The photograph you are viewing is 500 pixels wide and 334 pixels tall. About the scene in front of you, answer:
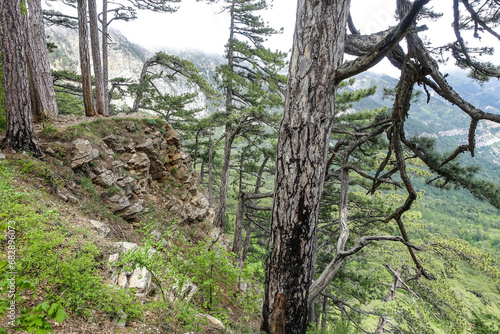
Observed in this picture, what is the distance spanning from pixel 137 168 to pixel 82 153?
5.56ft

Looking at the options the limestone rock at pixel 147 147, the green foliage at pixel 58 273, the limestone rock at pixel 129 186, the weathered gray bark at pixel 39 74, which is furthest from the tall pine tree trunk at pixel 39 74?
the green foliage at pixel 58 273

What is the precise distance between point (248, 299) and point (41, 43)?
905cm

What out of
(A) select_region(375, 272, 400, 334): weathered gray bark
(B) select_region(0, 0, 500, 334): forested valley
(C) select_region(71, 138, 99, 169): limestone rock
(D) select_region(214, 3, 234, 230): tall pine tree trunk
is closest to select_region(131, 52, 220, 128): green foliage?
(B) select_region(0, 0, 500, 334): forested valley

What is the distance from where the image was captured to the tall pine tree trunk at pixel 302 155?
6.29ft

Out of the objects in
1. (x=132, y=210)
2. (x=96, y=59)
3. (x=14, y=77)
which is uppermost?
(x=96, y=59)

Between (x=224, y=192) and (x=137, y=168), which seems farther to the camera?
(x=224, y=192)

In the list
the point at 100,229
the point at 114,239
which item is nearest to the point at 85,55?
the point at 100,229

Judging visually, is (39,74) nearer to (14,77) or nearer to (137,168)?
(14,77)

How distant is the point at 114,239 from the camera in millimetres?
5031

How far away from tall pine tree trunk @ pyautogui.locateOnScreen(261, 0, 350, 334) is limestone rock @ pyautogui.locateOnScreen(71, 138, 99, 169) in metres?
5.73

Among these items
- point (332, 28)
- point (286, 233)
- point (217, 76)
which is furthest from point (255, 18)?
point (286, 233)

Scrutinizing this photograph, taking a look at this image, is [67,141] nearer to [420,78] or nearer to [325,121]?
[325,121]

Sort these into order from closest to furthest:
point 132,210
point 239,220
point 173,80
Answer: point 239,220
point 132,210
point 173,80

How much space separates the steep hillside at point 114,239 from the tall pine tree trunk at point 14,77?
48cm
